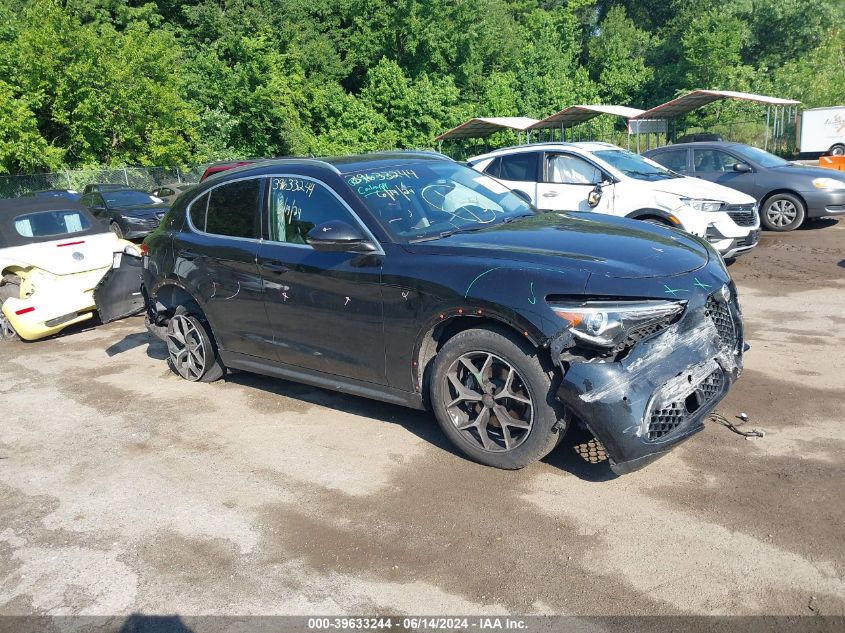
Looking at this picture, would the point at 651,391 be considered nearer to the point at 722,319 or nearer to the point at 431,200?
the point at 722,319

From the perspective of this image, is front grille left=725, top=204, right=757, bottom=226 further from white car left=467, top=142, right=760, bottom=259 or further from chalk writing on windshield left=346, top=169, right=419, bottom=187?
chalk writing on windshield left=346, top=169, right=419, bottom=187

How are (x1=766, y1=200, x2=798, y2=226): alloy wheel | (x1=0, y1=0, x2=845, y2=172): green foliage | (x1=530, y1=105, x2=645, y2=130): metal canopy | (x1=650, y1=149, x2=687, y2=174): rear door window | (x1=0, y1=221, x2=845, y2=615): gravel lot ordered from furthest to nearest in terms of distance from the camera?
(x1=0, y1=0, x2=845, y2=172): green foliage, (x1=530, y1=105, x2=645, y2=130): metal canopy, (x1=650, y1=149, x2=687, y2=174): rear door window, (x1=766, y1=200, x2=798, y2=226): alloy wheel, (x1=0, y1=221, x2=845, y2=615): gravel lot

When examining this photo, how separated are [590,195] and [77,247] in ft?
21.5

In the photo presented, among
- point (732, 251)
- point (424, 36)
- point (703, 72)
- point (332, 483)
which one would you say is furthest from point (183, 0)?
point (332, 483)

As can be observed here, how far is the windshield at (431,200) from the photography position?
483 cm

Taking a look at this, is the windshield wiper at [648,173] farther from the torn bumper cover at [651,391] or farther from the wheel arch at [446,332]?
the wheel arch at [446,332]

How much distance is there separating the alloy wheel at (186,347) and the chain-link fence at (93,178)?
19.6 meters

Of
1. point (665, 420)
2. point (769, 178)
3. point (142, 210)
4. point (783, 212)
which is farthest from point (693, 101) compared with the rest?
point (665, 420)

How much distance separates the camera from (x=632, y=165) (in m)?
10.4

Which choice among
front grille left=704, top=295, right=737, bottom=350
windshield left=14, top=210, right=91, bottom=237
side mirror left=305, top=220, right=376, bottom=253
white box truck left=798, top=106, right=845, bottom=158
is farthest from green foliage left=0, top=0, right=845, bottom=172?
front grille left=704, top=295, right=737, bottom=350

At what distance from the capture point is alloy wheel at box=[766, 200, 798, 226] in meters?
12.6

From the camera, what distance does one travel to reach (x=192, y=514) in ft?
13.8

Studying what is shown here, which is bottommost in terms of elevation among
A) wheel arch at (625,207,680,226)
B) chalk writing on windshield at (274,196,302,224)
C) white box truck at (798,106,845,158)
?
white box truck at (798,106,845,158)

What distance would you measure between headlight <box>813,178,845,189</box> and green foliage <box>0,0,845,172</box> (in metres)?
24.5
